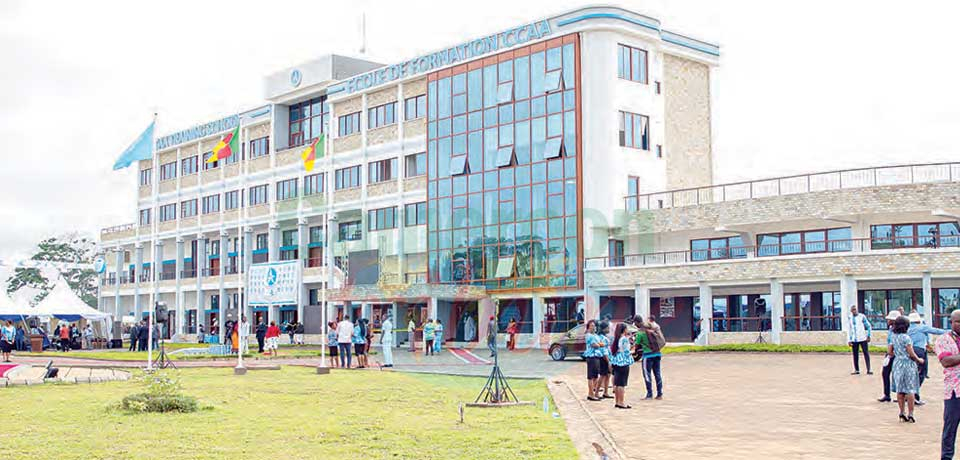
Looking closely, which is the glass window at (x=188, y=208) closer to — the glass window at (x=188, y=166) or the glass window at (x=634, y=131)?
the glass window at (x=188, y=166)

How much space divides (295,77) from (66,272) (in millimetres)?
55059

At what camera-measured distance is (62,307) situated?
53.3m

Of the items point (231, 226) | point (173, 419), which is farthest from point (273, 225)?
point (173, 419)

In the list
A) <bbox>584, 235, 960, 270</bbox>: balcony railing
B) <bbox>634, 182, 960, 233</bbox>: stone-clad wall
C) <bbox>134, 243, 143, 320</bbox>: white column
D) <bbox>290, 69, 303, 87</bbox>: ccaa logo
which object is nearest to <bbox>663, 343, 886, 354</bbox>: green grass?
<bbox>584, 235, 960, 270</bbox>: balcony railing

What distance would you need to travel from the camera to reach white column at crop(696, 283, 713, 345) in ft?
143

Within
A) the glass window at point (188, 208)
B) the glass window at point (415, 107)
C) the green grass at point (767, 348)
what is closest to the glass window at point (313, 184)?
the glass window at point (415, 107)

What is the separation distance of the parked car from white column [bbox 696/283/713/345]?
10.1 meters

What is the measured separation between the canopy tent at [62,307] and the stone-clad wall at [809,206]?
2959 centimetres

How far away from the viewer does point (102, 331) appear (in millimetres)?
65312

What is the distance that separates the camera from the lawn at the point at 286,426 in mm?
12312

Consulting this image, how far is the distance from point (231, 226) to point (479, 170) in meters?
25.9

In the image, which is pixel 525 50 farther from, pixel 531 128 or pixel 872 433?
pixel 872 433

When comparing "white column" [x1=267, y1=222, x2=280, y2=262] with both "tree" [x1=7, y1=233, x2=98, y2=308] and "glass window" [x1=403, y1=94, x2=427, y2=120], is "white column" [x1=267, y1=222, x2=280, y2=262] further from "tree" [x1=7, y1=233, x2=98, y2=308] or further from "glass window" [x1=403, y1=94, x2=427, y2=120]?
"tree" [x1=7, y1=233, x2=98, y2=308]

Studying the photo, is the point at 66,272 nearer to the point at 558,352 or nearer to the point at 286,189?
the point at 286,189
